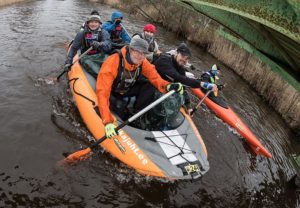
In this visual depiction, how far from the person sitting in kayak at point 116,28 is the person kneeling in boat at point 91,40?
1153mm

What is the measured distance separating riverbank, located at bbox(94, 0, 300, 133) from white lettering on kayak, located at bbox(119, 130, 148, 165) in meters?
2.36

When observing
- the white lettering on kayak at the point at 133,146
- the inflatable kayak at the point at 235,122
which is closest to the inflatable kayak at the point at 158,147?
the white lettering on kayak at the point at 133,146

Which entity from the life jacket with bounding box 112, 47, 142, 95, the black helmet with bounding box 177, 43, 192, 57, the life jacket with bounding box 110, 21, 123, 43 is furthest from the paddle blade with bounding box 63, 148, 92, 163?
Answer: the life jacket with bounding box 110, 21, 123, 43

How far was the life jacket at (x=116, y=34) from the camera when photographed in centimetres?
878

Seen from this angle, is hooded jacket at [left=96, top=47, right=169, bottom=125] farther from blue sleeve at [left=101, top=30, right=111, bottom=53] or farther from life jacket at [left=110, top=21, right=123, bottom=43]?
life jacket at [left=110, top=21, right=123, bottom=43]

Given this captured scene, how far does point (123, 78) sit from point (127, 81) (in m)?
0.13

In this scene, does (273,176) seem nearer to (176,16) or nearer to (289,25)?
(289,25)

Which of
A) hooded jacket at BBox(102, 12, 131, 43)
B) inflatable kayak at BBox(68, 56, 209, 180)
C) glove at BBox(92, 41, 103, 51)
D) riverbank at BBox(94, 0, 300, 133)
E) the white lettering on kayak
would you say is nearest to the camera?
inflatable kayak at BBox(68, 56, 209, 180)

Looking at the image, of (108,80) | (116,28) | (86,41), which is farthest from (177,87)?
(116,28)

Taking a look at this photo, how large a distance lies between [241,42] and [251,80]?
27.8ft

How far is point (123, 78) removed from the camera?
514cm

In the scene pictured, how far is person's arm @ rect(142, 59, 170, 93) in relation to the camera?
5324mm

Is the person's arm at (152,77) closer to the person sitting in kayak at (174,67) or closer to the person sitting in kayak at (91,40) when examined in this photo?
the person sitting in kayak at (174,67)

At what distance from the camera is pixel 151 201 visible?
4723 mm
